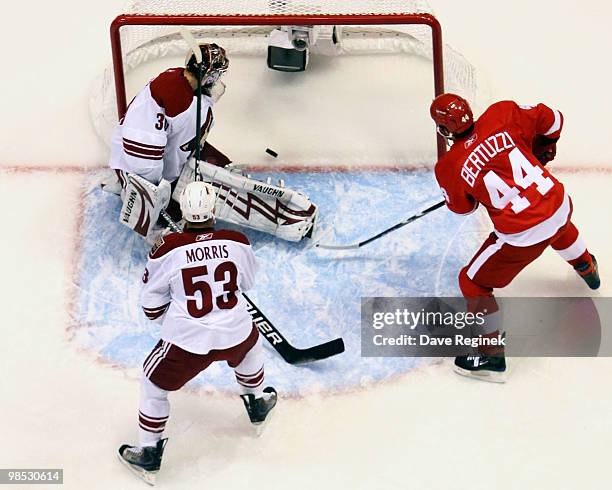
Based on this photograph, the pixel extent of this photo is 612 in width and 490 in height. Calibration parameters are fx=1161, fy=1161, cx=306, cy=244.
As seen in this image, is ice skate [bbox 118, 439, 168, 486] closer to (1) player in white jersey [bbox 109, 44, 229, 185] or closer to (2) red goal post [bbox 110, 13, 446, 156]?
(1) player in white jersey [bbox 109, 44, 229, 185]

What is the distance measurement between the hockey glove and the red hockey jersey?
0.18 metres

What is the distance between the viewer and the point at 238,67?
519 cm

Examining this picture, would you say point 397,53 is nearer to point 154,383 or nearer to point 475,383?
point 475,383

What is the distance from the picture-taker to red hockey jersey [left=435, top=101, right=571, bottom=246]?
3.81 m

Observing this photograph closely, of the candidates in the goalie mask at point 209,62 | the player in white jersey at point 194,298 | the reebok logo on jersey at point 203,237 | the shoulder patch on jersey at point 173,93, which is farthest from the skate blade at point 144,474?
the goalie mask at point 209,62

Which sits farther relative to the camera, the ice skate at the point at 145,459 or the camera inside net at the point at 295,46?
the camera inside net at the point at 295,46

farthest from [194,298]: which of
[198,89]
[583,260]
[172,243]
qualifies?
[583,260]

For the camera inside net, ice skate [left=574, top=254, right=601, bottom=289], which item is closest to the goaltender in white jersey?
the camera inside net

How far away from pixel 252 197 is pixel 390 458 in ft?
3.84

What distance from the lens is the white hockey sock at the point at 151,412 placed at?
361 cm

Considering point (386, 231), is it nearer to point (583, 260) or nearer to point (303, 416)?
point (583, 260)

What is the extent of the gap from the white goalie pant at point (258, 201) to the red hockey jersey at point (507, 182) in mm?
718

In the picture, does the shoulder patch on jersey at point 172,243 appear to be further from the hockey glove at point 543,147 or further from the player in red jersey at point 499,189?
the hockey glove at point 543,147

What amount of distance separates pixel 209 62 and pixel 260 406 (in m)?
1.26
